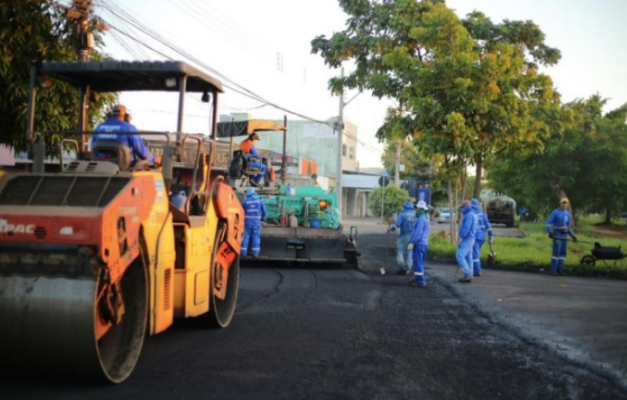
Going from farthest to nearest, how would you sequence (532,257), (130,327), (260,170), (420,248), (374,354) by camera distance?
1. (532,257)
2. (420,248)
3. (260,170)
4. (374,354)
5. (130,327)

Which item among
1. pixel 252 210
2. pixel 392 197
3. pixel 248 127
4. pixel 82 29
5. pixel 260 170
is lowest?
pixel 252 210

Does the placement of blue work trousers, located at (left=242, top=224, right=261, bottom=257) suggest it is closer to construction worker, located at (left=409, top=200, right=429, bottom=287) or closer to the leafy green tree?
construction worker, located at (left=409, top=200, right=429, bottom=287)

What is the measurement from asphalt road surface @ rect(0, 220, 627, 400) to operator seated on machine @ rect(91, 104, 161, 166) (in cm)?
183

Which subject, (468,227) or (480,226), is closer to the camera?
(468,227)

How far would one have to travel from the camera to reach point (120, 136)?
5.82m

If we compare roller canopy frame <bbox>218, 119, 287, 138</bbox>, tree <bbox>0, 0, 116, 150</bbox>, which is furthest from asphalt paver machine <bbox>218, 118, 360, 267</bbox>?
tree <bbox>0, 0, 116, 150</bbox>

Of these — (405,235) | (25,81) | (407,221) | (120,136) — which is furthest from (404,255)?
(120,136)

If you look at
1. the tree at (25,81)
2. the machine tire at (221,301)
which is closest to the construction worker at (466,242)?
the machine tire at (221,301)

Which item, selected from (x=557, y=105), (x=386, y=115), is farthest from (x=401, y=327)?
(x=557, y=105)

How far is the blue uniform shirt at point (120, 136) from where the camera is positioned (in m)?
5.83

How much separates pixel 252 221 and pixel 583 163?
806 inches

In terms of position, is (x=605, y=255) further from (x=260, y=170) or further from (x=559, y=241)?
(x=260, y=170)

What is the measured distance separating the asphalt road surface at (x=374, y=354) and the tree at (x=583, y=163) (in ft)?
60.5

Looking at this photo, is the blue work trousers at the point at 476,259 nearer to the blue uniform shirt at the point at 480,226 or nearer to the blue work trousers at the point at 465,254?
the blue uniform shirt at the point at 480,226
